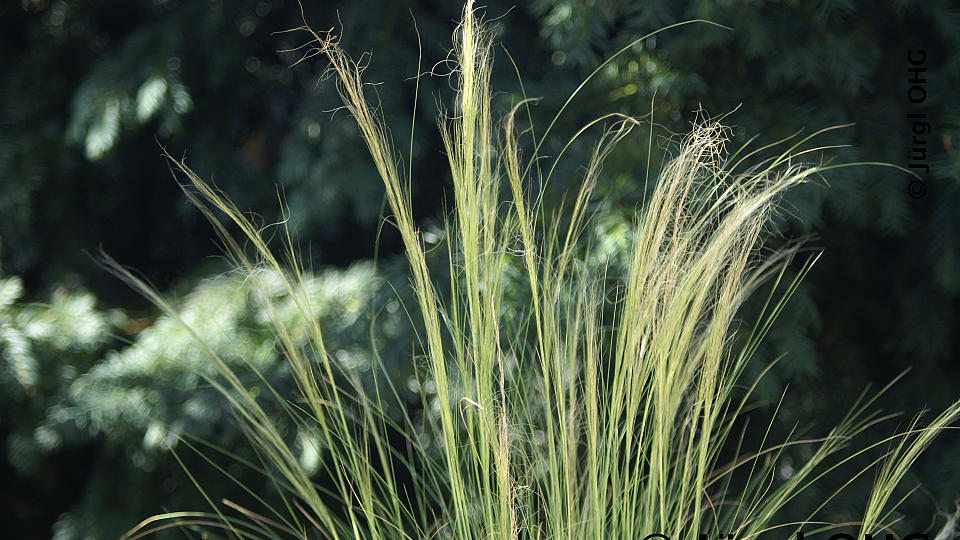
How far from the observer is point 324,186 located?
155cm

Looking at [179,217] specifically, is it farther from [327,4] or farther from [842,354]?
[842,354]

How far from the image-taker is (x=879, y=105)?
4.07ft

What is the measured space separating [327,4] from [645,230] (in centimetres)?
147

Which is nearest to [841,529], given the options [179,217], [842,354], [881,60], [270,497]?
[842,354]

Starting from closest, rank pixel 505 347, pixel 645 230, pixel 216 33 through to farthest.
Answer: pixel 645 230 → pixel 505 347 → pixel 216 33

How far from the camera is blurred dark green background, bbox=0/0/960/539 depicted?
1176 millimetres

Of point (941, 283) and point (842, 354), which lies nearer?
point (941, 283)

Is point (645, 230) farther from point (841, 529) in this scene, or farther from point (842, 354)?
point (842, 354)

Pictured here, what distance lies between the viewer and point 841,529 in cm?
121

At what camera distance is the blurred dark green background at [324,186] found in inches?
46.3

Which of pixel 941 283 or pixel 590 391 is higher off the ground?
pixel 590 391

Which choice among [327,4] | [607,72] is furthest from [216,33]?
[607,72]

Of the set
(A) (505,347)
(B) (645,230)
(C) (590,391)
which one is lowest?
(A) (505,347)

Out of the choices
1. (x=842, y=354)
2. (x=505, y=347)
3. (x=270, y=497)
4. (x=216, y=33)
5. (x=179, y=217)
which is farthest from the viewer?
(x=179, y=217)
